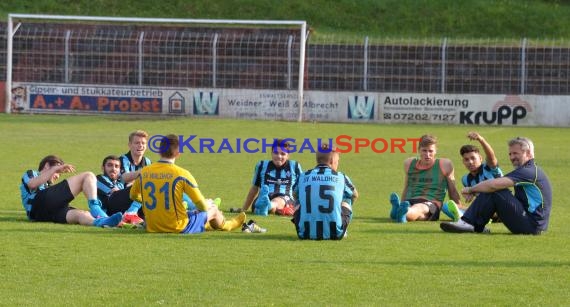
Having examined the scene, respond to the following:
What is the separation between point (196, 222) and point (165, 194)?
630mm

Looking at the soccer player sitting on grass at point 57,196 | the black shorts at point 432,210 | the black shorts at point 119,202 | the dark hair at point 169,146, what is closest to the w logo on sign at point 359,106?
the black shorts at point 432,210

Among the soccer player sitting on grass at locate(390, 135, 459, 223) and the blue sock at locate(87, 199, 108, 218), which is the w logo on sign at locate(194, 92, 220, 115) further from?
the blue sock at locate(87, 199, 108, 218)

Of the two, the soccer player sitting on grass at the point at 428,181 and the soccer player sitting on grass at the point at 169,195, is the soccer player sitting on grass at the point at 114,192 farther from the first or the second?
the soccer player sitting on grass at the point at 428,181

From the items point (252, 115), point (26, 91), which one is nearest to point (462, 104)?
point (252, 115)

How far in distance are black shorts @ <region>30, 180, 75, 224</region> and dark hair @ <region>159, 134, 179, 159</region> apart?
74.4 inches

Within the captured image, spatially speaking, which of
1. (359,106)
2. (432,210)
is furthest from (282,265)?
(359,106)

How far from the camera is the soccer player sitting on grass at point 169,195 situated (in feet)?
39.6

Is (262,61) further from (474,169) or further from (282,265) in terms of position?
(282,265)

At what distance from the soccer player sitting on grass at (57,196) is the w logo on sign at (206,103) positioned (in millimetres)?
22935

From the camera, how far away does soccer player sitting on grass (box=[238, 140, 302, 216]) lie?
52.0ft

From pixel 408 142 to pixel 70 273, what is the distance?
1982 centimetres

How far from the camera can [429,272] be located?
10047 millimetres

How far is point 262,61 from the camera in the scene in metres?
37.5

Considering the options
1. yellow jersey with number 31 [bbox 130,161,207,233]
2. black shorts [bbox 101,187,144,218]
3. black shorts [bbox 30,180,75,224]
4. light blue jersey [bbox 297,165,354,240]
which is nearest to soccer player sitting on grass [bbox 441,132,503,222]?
light blue jersey [bbox 297,165,354,240]
